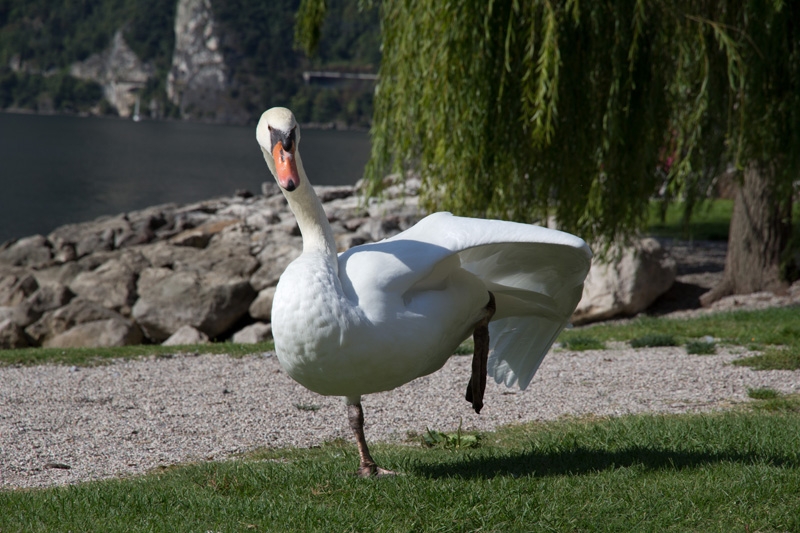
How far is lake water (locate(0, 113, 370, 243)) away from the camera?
1341 inches

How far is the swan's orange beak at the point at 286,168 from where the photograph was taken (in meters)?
3.92

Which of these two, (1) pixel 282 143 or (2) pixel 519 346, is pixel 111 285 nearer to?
(2) pixel 519 346

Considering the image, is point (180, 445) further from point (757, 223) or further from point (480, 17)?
point (757, 223)

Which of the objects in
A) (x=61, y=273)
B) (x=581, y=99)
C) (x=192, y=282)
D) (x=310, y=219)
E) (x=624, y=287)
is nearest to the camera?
(x=310, y=219)

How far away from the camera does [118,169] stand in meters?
51.8

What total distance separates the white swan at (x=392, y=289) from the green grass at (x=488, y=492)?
1.27 ft

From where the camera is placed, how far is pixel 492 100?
8.44m

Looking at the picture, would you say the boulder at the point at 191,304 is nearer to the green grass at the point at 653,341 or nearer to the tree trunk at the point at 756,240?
the green grass at the point at 653,341

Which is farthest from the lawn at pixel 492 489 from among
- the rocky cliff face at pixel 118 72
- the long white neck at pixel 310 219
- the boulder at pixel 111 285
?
the rocky cliff face at pixel 118 72

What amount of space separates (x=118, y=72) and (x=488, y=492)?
123029mm

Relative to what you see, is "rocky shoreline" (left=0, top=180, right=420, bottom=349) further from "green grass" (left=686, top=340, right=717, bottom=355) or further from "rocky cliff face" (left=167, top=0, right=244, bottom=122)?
"rocky cliff face" (left=167, top=0, right=244, bottom=122)

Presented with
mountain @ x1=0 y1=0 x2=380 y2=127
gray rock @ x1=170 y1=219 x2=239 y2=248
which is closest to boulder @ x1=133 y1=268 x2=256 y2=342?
gray rock @ x1=170 y1=219 x2=239 y2=248

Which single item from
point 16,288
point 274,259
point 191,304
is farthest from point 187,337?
point 16,288

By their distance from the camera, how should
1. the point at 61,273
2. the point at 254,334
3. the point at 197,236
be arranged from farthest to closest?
the point at 197,236 → the point at 61,273 → the point at 254,334
